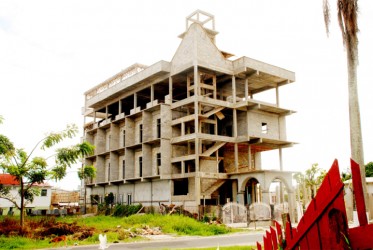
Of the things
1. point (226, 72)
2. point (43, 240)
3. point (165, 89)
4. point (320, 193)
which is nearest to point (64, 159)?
point (43, 240)

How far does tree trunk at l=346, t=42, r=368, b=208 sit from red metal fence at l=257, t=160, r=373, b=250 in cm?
795

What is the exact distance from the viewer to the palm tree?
1098cm

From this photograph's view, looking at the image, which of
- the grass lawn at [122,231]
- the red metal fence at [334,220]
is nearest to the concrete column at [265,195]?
the grass lawn at [122,231]

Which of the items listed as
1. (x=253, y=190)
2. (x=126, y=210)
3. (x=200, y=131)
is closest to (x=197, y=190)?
(x=200, y=131)

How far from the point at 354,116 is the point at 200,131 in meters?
22.4

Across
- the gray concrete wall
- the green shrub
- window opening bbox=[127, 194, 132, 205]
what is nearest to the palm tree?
the gray concrete wall

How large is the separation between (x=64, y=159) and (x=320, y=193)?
56.5ft

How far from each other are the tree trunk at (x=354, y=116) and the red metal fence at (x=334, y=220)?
795cm

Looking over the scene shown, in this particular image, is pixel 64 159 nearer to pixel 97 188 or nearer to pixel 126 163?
pixel 126 163

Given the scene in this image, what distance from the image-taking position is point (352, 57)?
11.8 m

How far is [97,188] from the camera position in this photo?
46875 millimetres

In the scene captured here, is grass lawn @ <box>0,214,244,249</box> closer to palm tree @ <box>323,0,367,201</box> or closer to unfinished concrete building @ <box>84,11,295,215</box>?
unfinished concrete building @ <box>84,11,295,215</box>

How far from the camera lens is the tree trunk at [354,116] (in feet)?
35.8

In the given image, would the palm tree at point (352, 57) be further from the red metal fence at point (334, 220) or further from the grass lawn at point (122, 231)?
Result: the grass lawn at point (122, 231)
